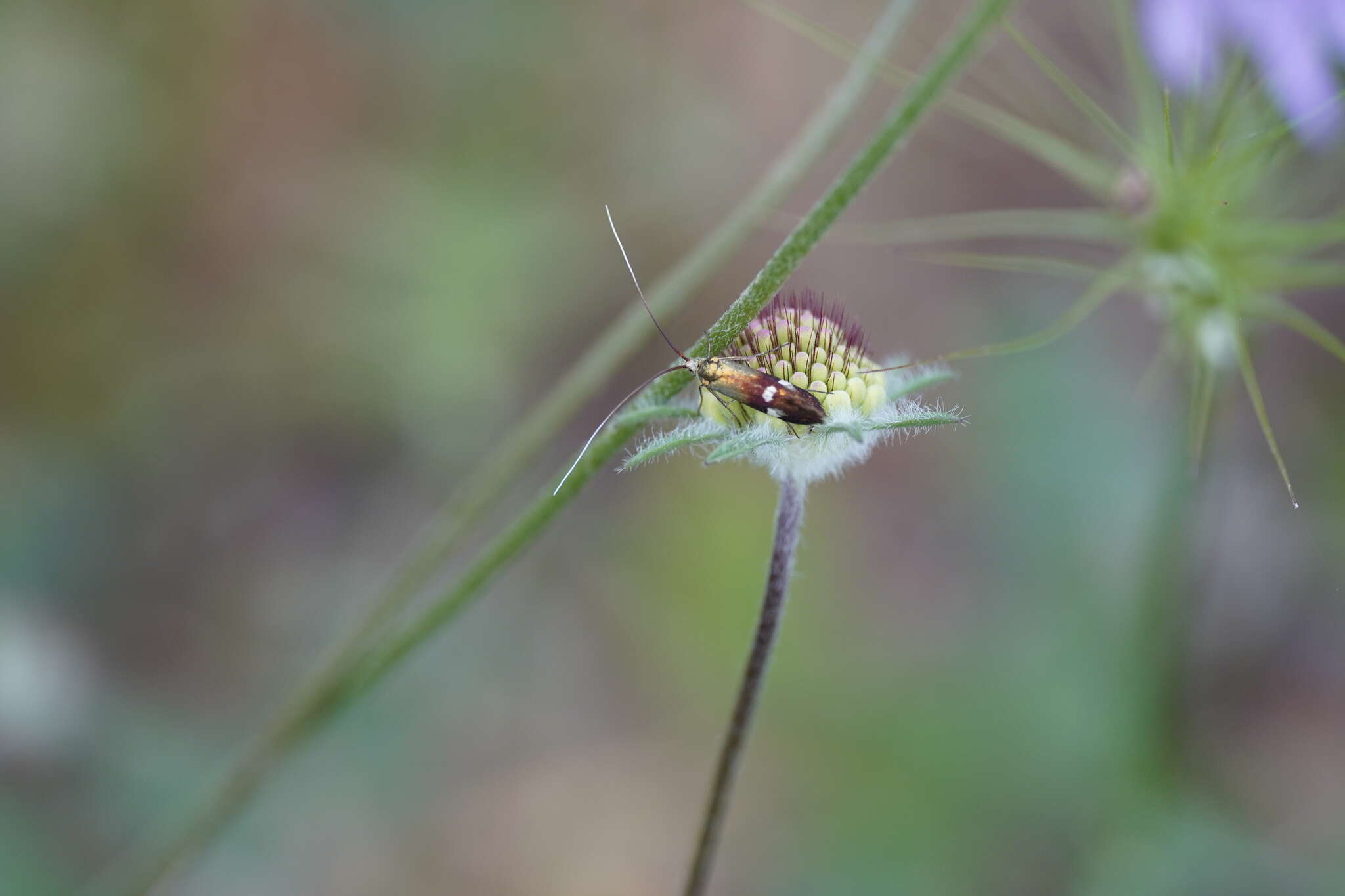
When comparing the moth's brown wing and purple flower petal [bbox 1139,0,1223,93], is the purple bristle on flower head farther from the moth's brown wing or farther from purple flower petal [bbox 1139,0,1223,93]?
the moth's brown wing

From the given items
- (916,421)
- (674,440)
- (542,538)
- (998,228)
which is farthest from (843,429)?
(998,228)

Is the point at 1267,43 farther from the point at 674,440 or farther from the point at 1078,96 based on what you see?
the point at 674,440

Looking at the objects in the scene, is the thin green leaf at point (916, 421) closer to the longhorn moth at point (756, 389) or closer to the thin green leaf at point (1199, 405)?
the longhorn moth at point (756, 389)

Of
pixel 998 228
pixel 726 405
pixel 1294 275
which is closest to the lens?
pixel 726 405

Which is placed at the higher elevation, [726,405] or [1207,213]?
[1207,213]

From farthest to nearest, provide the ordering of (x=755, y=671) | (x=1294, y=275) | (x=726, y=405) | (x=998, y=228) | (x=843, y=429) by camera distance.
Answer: (x=998, y=228), (x=1294, y=275), (x=755, y=671), (x=726, y=405), (x=843, y=429)

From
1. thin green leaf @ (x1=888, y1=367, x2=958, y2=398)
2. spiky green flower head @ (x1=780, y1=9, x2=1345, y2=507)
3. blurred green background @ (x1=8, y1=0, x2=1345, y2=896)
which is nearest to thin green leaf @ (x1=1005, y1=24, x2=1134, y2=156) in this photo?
spiky green flower head @ (x1=780, y1=9, x2=1345, y2=507)
